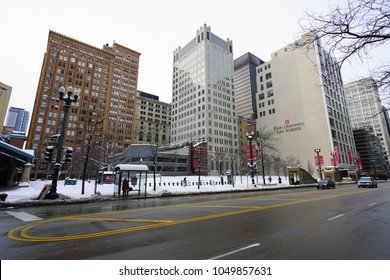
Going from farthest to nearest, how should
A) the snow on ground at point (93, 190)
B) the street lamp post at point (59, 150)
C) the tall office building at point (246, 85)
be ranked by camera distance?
1. the tall office building at point (246, 85)
2. the snow on ground at point (93, 190)
3. the street lamp post at point (59, 150)

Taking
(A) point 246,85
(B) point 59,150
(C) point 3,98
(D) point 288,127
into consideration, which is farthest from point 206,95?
(B) point 59,150

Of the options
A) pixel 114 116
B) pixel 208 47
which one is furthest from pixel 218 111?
pixel 114 116

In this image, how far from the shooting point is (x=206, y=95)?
108m

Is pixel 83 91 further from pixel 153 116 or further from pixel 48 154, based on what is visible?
pixel 48 154

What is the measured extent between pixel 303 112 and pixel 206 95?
152 feet

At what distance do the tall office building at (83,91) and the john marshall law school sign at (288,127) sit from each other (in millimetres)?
72417

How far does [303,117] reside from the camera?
89688mm

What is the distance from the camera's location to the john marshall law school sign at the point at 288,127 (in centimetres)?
9038

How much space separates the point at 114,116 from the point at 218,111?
57.9 metres

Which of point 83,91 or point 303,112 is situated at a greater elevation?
point 83,91

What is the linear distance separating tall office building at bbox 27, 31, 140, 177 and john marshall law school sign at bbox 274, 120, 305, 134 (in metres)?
72.4

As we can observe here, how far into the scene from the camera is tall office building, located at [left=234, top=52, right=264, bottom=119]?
149250mm

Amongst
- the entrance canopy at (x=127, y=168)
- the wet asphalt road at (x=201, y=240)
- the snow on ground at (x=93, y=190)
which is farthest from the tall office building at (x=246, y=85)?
the wet asphalt road at (x=201, y=240)

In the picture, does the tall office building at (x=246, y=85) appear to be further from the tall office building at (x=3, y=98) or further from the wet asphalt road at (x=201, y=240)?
the wet asphalt road at (x=201, y=240)
